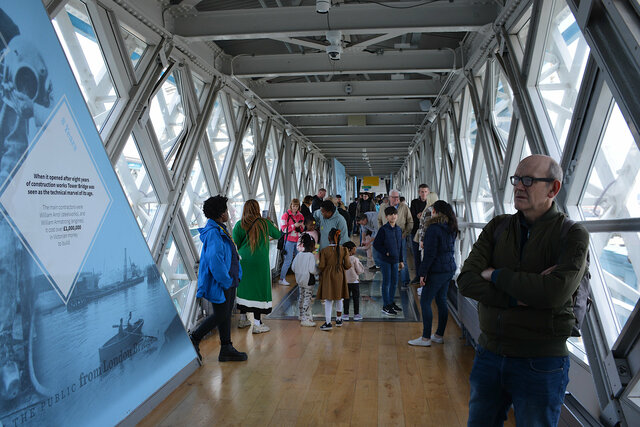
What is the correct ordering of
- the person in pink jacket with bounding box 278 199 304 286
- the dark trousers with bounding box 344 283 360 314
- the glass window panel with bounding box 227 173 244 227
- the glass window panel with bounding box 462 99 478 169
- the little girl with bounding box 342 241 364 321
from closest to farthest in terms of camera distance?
the little girl with bounding box 342 241 364 321, the dark trousers with bounding box 344 283 360 314, the glass window panel with bounding box 462 99 478 169, the glass window panel with bounding box 227 173 244 227, the person in pink jacket with bounding box 278 199 304 286

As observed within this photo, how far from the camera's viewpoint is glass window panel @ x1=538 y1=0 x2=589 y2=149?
9.60 ft

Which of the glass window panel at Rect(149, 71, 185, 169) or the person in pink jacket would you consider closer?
the glass window panel at Rect(149, 71, 185, 169)

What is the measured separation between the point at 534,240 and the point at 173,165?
4.16 m

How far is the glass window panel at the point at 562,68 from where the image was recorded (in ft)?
9.60

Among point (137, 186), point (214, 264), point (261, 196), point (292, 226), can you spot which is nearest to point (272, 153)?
point (261, 196)

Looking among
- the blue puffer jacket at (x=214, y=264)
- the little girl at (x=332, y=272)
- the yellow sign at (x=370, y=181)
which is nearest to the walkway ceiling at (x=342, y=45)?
the blue puffer jacket at (x=214, y=264)

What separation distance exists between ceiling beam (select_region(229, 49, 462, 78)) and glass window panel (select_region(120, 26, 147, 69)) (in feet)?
5.89

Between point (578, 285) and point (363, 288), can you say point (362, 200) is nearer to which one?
point (363, 288)

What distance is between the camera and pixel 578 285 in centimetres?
158

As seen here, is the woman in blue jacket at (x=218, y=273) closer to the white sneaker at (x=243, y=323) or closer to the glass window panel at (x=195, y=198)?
the white sneaker at (x=243, y=323)

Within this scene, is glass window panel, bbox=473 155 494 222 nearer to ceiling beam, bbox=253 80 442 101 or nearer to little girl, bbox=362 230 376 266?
ceiling beam, bbox=253 80 442 101

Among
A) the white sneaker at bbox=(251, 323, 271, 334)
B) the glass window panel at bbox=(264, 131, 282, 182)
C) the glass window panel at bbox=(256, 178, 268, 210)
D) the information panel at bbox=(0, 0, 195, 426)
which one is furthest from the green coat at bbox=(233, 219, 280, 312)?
the glass window panel at bbox=(264, 131, 282, 182)

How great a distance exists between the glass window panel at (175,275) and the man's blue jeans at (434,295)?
108 inches

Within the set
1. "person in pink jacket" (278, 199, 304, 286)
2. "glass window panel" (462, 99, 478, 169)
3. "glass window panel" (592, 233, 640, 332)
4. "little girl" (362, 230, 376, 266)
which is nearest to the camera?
"glass window panel" (592, 233, 640, 332)
